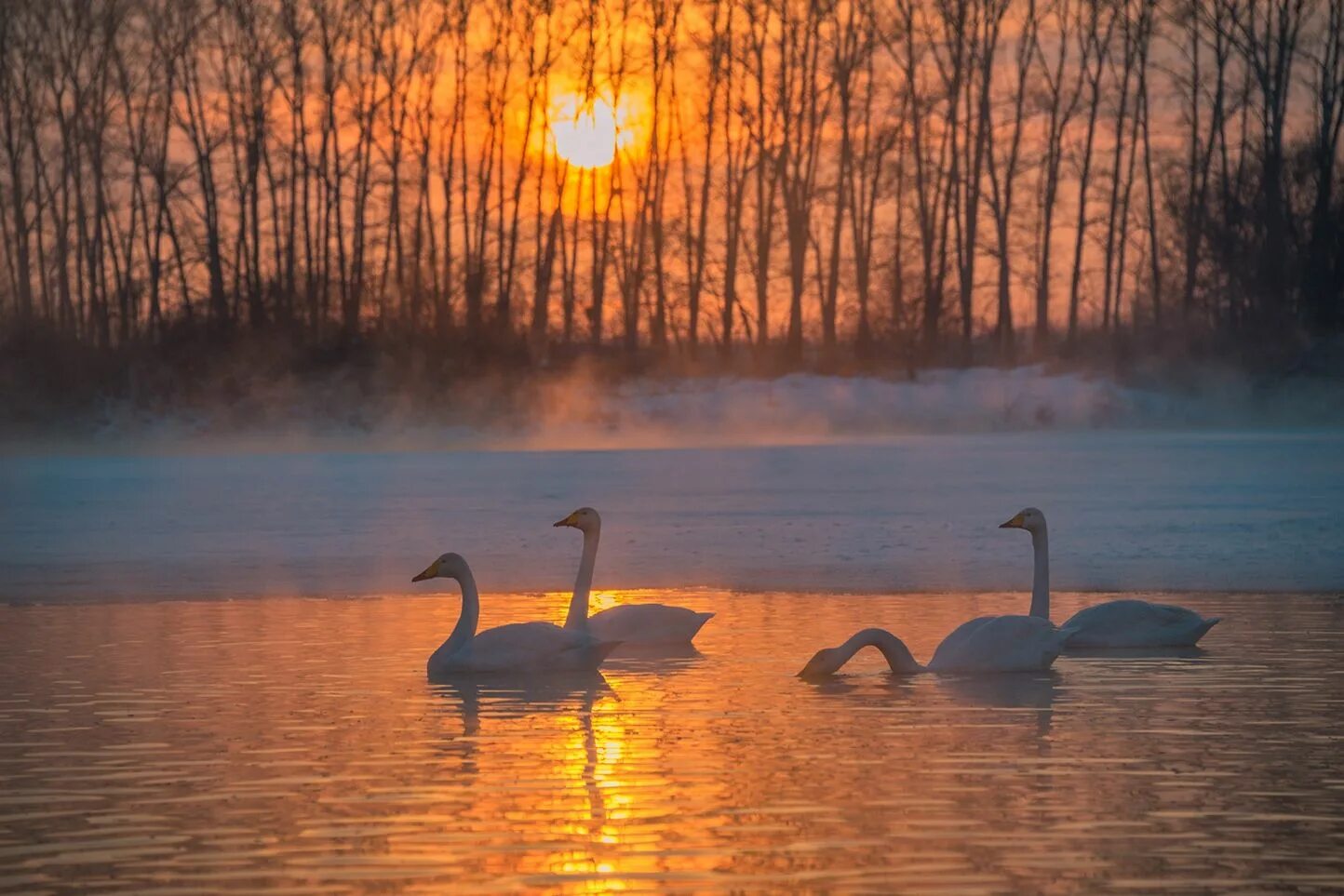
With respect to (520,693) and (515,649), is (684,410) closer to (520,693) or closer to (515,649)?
(515,649)

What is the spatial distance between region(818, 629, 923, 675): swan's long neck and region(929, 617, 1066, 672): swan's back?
20cm

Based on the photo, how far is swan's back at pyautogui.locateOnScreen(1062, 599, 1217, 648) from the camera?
1095 centimetres

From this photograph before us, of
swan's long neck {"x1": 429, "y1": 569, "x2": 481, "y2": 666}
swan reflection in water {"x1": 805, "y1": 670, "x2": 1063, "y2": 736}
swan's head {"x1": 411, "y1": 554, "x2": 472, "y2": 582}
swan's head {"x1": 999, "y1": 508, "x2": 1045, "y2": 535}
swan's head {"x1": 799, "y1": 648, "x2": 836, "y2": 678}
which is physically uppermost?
swan's head {"x1": 999, "y1": 508, "x2": 1045, "y2": 535}

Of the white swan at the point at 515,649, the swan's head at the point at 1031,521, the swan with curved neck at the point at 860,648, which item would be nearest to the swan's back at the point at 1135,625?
the swan's head at the point at 1031,521

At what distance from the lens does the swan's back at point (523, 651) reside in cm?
1015

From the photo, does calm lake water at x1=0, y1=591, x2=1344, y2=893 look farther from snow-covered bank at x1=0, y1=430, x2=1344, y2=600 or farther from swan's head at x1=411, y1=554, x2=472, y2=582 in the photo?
snow-covered bank at x1=0, y1=430, x2=1344, y2=600

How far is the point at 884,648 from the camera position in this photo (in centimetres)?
991

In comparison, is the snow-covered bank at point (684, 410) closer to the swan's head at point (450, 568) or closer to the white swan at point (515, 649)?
the swan's head at point (450, 568)

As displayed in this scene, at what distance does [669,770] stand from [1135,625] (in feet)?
14.4

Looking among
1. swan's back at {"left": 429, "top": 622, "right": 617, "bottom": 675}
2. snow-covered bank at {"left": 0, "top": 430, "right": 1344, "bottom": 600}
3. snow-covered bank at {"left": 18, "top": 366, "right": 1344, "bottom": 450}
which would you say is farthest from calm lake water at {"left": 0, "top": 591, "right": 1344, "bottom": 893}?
snow-covered bank at {"left": 18, "top": 366, "right": 1344, "bottom": 450}

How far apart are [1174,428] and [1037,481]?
10.7m

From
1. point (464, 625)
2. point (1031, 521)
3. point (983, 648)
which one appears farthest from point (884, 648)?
point (1031, 521)

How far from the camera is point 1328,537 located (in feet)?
54.0

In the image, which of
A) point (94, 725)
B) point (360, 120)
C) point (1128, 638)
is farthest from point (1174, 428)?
point (94, 725)
